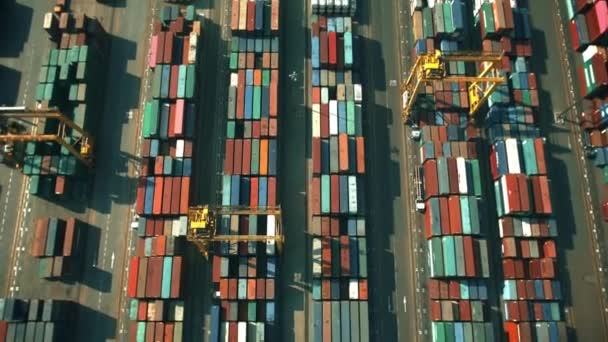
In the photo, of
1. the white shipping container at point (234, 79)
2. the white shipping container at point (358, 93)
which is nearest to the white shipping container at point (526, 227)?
the white shipping container at point (358, 93)

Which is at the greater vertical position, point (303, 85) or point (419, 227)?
point (303, 85)

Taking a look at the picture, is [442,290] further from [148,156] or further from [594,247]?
[148,156]

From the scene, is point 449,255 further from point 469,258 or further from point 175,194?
point 175,194

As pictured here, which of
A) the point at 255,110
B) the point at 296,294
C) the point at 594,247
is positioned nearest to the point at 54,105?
the point at 255,110

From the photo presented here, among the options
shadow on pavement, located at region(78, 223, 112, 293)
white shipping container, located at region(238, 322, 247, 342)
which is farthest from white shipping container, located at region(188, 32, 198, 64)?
white shipping container, located at region(238, 322, 247, 342)

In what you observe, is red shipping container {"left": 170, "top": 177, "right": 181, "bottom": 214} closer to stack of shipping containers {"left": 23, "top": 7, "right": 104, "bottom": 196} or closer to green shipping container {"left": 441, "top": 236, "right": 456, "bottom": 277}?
stack of shipping containers {"left": 23, "top": 7, "right": 104, "bottom": 196}

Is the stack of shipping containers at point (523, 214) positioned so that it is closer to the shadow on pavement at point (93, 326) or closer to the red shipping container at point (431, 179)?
the red shipping container at point (431, 179)
